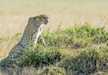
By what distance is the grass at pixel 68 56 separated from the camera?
8.24 meters

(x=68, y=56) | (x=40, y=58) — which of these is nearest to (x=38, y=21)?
(x=40, y=58)

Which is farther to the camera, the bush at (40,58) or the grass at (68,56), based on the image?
the bush at (40,58)

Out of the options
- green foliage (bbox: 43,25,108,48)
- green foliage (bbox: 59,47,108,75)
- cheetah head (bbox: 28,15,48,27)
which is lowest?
green foliage (bbox: 59,47,108,75)

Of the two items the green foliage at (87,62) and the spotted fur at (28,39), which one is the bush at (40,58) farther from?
the green foliage at (87,62)

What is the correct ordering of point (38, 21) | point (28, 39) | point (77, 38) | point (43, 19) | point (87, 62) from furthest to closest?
1. point (77, 38)
2. point (28, 39)
3. point (38, 21)
4. point (43, 19)
5. point (87, 62)

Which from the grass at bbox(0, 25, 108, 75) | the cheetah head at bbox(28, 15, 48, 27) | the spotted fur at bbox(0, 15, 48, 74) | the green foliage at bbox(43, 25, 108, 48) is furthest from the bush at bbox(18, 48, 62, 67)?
the green foliage at bbox(43, 25, 108, 48)

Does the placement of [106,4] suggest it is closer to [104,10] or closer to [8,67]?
[104,10]

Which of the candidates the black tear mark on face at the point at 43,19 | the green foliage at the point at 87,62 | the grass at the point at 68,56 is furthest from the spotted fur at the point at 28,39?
the green foliage at the point at 87,62

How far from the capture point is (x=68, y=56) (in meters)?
8.70

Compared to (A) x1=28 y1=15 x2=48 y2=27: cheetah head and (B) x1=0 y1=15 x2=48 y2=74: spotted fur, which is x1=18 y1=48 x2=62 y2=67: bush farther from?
(A) x1=28 y1=15 x2=48 y2=27: cheetah head

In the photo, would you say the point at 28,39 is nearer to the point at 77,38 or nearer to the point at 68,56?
the point at 68,56

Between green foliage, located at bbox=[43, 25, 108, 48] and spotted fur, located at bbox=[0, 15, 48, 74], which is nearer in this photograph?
spotted fur, located at bbox=[0, 15, 48, 74]

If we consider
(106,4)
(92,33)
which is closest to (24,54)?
(92,33)

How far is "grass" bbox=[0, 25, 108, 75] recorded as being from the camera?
27.0 ft
